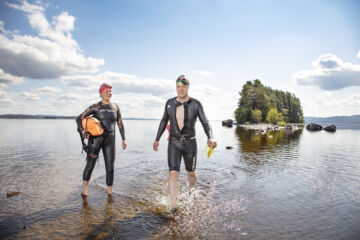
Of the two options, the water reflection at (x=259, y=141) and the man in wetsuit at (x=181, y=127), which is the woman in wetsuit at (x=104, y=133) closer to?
the man in wetsuit at (x=181, y=127)

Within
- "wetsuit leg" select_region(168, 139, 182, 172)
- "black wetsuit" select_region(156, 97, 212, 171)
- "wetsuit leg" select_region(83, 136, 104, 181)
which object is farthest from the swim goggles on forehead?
"wetsuit leg" select_region(83, 136, 104, 181)

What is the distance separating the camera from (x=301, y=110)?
5605 inches

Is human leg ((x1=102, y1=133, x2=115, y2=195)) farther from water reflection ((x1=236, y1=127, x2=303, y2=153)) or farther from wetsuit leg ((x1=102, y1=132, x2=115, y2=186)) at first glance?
water reflection ((x1=236, y1=127, x2=303, y2=153))

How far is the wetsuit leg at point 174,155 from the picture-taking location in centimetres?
515

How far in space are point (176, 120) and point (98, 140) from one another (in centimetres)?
222

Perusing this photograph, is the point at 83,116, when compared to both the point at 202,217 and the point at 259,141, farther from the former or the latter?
the point at 259,141

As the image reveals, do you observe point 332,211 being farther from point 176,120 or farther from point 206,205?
point 176,120

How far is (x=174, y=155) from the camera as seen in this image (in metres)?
5.21

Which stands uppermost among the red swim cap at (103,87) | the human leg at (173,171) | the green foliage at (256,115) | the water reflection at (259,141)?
the green foliage at (256,115)

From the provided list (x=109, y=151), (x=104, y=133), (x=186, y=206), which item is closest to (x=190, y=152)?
(x=186, y=206)

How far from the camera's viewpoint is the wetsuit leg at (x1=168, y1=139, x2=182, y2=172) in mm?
5148

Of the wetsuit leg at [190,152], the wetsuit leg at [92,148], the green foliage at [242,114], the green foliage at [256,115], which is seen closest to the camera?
the wetsuit leg at [190,152]

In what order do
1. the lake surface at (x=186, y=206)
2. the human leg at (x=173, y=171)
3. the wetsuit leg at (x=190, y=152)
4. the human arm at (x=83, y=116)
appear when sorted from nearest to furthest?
the lake surface at (x=186, y=206)
the human leg at (x=173, y=171)
the wetsuit leg at (x=190, y=152)
the human arm at (x=83, y=116)

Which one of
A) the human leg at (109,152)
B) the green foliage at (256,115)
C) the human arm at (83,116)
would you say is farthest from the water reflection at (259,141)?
the green foliage at (256,115)
